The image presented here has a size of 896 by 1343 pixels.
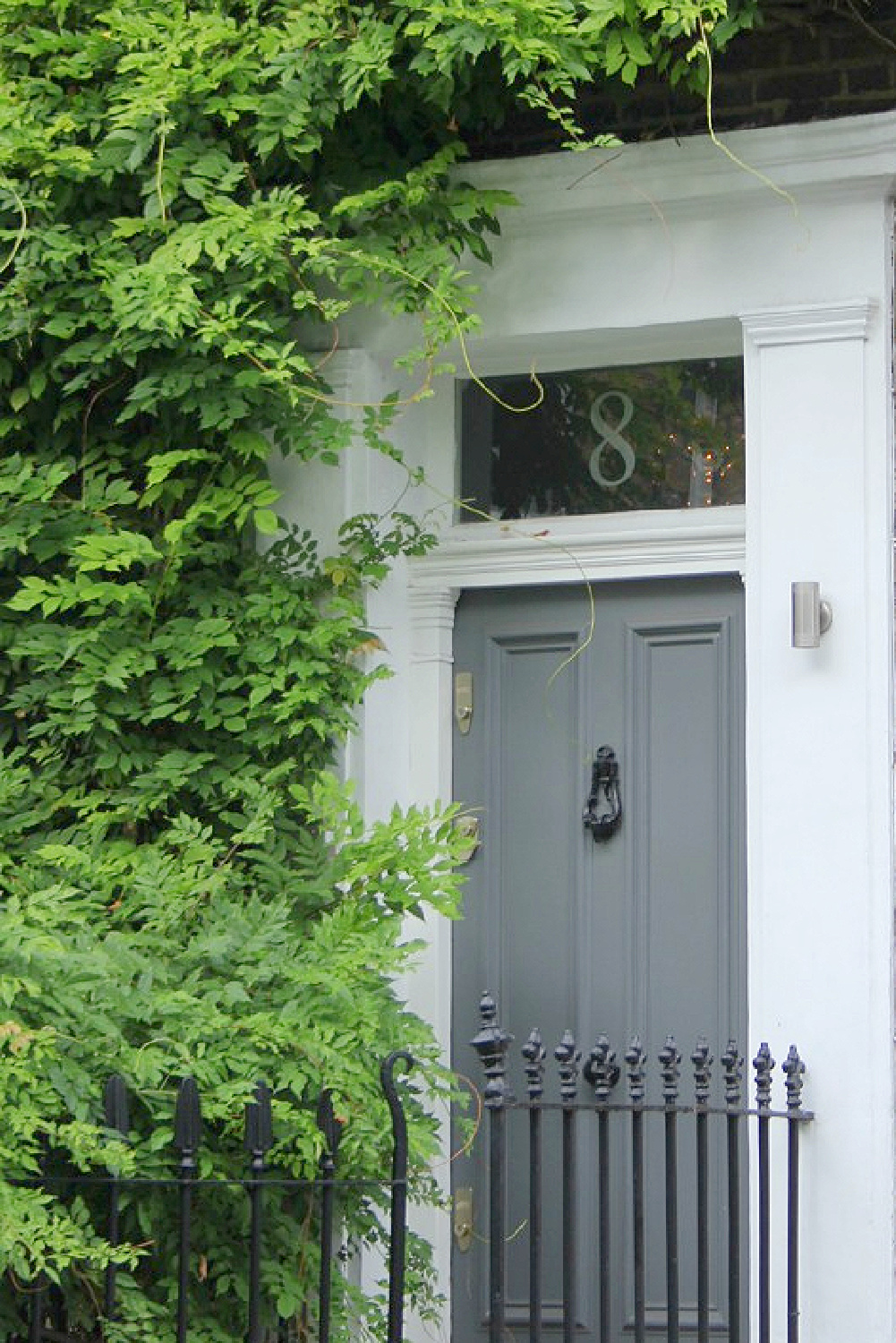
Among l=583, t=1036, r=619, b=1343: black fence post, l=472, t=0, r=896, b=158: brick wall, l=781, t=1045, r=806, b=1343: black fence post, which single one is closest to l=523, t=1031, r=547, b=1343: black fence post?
l=583, t=1036, r=619, b=1343: black fence post

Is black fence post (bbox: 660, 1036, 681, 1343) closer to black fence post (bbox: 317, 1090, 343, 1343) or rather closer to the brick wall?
black fence post (bbox: 317, 1090, 343, 1343)

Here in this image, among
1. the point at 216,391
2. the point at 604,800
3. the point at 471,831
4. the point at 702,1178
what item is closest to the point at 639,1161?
the point at 702,1178

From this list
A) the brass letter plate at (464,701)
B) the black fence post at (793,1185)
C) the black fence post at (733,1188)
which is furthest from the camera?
the brass letter plate at (464,701)

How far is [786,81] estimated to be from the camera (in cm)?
630

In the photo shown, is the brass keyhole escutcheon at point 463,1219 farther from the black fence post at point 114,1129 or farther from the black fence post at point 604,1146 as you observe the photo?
the black fence post at point 114,1129

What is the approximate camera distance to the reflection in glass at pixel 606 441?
6613mm

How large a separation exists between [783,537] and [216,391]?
167cm

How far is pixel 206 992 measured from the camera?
5.26 m

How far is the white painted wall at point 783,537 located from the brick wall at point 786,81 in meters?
0.13

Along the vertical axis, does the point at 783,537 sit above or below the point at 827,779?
above

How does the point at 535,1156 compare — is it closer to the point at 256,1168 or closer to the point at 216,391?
the point at 256,1168

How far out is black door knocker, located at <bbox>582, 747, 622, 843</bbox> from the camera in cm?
657

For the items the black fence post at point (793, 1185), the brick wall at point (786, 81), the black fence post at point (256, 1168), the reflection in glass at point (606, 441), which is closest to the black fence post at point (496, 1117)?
the black fence post at point (256, 1168)

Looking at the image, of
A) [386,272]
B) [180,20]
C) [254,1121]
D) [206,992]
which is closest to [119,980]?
[206,992]
